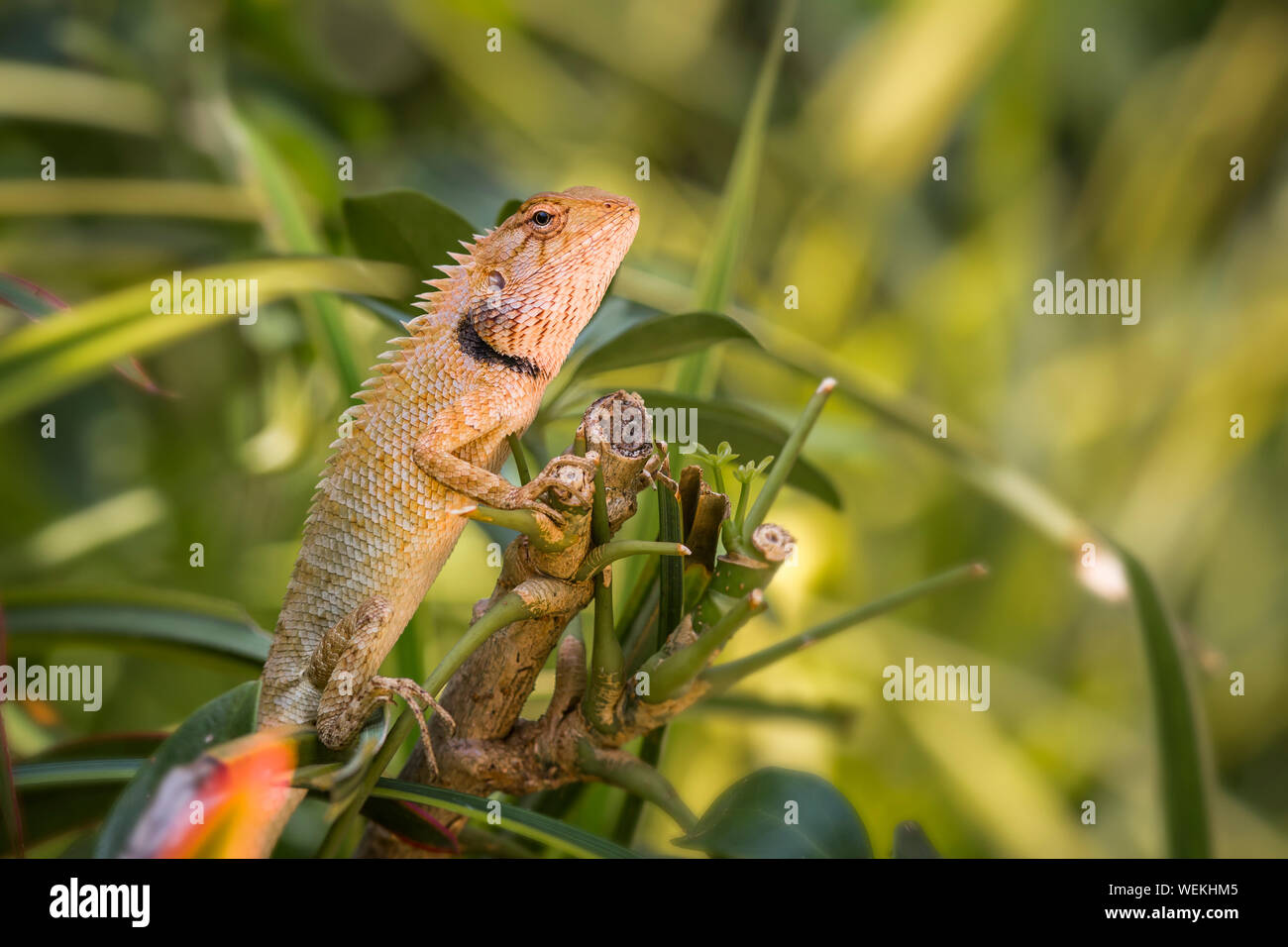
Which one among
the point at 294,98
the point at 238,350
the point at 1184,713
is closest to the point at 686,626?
the point at 1184,713

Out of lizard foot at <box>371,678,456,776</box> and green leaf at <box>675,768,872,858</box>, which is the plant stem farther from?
lizard foot at <box>371,678,456,776</box>

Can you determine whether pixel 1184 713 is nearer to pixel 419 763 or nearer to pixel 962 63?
pixel 419 763

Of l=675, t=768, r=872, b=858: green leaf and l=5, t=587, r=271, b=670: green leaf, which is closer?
l=675, t=768, r=872, b=858: green leaf

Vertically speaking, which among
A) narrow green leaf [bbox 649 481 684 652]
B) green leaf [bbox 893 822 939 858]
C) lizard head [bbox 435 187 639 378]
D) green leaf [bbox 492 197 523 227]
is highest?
green leaf [bbox 492 197 523 227]

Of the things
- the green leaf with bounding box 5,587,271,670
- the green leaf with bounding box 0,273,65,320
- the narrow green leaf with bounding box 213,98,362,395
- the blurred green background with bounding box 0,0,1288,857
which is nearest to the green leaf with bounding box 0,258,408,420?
the green leaf with bounding box 0,273,65,320

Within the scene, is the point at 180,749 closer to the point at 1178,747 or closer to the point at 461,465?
the point at 461,465

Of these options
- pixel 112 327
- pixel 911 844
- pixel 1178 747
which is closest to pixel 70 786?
pixel 112 327

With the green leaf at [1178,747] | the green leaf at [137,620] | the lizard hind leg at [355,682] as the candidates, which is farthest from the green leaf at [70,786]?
the green leaf at [1178,747]
